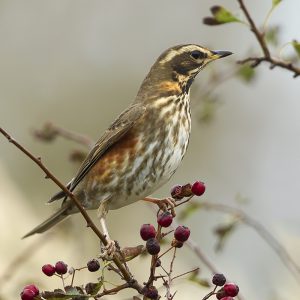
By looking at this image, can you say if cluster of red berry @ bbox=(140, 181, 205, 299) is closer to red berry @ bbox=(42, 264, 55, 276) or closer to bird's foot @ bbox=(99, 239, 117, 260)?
bird's foot @ bbox=(99, 239, 117, 260)

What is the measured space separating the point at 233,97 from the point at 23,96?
3.51 metres

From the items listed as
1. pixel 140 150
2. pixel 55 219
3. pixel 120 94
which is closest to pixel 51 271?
pixel 140 150

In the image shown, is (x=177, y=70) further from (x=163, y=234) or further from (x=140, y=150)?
(x=163, y=234)

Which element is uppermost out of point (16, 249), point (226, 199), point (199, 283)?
point (199, 283)

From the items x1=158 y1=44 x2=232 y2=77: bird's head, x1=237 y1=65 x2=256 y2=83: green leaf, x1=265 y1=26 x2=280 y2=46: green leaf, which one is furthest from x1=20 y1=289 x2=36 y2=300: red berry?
x1=158 y1=44 x2=232 y2=77: bird's head

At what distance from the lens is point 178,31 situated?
14078 millimetres

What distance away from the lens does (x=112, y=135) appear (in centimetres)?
473

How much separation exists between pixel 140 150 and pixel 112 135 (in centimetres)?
24

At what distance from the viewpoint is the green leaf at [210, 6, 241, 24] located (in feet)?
11.8

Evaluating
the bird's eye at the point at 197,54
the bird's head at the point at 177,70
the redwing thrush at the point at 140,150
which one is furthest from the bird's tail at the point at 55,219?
the bird's eye at the point at 197,54

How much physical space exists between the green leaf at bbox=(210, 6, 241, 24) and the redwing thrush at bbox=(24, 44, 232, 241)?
109 cm

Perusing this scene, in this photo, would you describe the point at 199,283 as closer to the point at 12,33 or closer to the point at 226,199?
the point at 226,199

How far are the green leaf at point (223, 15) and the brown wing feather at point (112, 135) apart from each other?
3.98 ft

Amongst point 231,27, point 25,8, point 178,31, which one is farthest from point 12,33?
point 231,27
